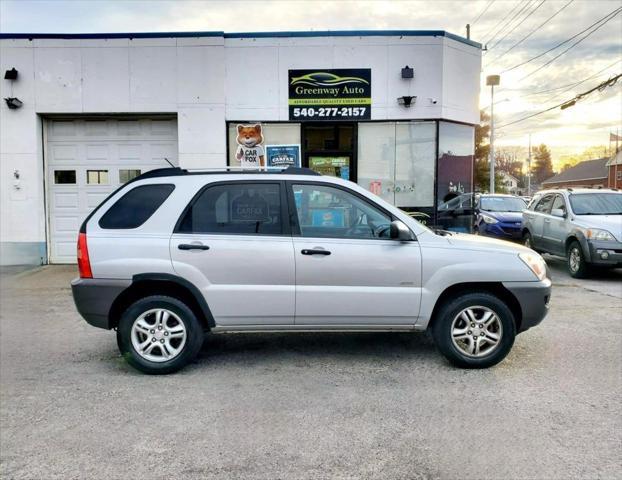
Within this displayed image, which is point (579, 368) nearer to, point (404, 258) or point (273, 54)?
point (404, 258)

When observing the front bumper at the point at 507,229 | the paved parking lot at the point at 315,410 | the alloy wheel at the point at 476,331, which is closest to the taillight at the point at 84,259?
the paved parking lot at the point at 315,410

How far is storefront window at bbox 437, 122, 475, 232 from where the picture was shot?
11414mm

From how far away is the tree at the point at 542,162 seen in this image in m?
116

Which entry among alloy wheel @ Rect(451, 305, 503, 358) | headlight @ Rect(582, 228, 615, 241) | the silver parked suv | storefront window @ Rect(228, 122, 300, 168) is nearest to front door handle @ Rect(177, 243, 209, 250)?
the silver parked suv

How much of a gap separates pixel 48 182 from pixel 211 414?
9.64 metres

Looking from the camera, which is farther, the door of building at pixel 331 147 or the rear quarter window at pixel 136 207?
the door of building at pixel 331 147

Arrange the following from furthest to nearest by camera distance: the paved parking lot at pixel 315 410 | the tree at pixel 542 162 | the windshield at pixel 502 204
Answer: the tree at pixel 542 162
the windshield at pixel 502 204
the paved parking lot at pixel 315 410

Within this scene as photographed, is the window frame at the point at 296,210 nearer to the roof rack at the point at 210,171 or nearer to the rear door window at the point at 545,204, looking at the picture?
the roof rack at the point at 210,171

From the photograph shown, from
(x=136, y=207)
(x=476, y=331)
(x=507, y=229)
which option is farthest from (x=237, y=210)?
(x=507, y=229)

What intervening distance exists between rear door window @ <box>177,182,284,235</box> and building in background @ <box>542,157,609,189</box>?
3000 inches

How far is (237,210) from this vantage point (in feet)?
15.6

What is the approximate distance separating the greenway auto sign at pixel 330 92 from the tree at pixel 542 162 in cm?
11606

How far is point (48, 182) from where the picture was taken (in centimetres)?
1152

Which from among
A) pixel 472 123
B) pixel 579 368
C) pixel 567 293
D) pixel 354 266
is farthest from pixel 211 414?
pixel 472 123
